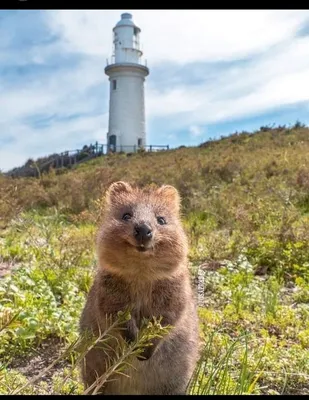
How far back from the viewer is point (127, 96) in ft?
144

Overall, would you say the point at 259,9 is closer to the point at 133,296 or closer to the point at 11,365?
the point at 133,296

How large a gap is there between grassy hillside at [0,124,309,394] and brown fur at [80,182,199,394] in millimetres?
176

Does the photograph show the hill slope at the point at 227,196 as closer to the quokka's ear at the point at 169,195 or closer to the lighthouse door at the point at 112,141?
the quokka's ear at the point at 169,195

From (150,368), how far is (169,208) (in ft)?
3.12

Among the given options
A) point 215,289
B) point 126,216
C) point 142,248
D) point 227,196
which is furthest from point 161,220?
point 227,196

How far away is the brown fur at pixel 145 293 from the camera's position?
117 inches

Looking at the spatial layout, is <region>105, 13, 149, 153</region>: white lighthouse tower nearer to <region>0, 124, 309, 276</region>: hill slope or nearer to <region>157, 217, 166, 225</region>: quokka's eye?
<region>0, 124, 309, 276</region>: hill slope

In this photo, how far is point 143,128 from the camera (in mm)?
44094

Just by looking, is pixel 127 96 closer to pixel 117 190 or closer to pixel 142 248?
pixel 117 190

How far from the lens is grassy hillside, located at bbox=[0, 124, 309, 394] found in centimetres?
396

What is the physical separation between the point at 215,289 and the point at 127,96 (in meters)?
38.7

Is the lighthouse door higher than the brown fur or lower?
higher

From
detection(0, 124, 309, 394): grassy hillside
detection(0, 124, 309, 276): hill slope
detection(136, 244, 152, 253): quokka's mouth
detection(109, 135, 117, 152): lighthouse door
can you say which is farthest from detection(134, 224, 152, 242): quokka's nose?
detection(109, 135, 117, 152): lighthouse door
